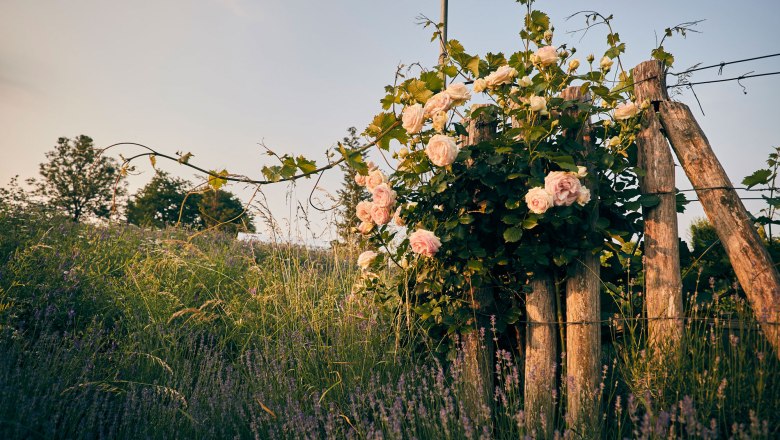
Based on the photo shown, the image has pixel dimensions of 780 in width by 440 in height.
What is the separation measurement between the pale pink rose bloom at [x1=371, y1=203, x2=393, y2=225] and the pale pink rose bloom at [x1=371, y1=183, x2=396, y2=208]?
0.02 meters

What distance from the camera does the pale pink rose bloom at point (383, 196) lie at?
9.59 feet

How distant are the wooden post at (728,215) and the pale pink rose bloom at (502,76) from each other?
882mm

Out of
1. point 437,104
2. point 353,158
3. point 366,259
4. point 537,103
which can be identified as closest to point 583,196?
point 537,103

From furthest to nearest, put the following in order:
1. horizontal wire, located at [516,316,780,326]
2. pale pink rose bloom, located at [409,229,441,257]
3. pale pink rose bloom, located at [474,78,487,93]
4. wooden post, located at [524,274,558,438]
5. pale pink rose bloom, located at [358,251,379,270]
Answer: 1. pale pink rose bloom, located at [358,251,379,270]
2. pale pink rose bloom, located at [474,78,487,93]
3. wooden post, located at [524,274,558,438]
4. pale pink rose bloom, located at [409,229,441,257]
5. horizontal wire, located at [516,316,780,326]

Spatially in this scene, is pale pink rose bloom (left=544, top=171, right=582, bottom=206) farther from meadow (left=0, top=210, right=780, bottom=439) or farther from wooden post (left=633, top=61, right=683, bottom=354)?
meadow (left=0, top=210, right=780, bottom=439)

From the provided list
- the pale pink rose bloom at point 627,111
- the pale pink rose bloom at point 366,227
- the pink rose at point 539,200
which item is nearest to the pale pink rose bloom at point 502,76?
the pale pink rose bloom at point 627,111

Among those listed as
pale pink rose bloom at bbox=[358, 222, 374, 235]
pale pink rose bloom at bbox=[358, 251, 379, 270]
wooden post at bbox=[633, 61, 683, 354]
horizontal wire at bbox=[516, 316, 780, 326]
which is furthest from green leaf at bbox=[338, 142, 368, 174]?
wooden post at bbox=[633, 61, 683, 354]

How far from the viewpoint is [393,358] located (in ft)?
10.4

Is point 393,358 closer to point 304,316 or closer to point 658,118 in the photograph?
point 304,316

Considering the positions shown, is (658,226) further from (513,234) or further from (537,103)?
(537,103)

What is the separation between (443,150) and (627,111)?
3.47 ft

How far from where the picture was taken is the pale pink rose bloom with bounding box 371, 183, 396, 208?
2.92 meters

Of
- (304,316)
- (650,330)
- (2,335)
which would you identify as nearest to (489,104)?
(650,330)

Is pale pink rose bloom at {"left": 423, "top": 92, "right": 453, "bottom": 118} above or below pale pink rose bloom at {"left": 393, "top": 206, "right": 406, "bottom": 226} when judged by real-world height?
above
